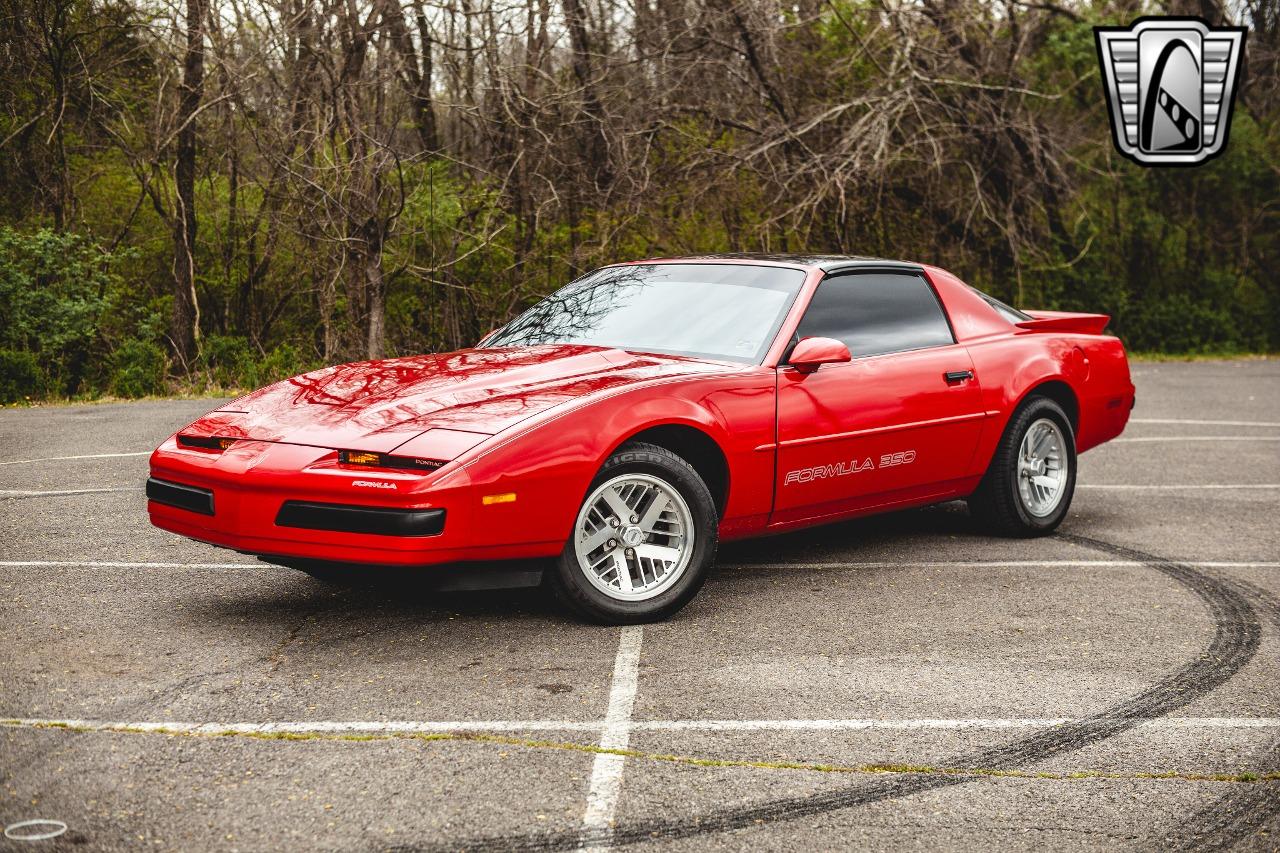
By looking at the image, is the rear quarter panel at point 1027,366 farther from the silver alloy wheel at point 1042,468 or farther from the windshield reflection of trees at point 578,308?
the windshield reflection of trees at point 578,308

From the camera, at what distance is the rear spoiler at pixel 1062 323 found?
290 inches

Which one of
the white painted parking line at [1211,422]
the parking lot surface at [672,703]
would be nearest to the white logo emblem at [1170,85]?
the white painted parking line at [1211,422]

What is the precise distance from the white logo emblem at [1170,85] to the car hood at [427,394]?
603 inches

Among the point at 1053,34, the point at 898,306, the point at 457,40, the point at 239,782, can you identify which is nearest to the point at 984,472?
the point at 898,306

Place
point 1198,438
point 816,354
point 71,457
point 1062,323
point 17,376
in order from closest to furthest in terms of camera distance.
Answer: point 816,354 → point 1062,323 → point 71,457 → point 1198,438 → point 17,376

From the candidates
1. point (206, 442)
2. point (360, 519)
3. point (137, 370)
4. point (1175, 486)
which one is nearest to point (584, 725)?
point (360, 519)

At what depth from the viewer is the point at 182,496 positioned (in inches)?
197

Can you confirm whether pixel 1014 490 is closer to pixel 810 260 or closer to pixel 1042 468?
pixel 1042 468

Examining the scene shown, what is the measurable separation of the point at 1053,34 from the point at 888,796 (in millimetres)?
20002

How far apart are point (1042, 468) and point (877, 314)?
1.46 meters

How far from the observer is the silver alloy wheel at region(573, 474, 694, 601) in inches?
198

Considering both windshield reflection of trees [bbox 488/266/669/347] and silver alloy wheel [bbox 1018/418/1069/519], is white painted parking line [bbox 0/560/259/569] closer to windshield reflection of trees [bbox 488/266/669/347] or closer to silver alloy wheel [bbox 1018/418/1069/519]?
windshield reflection of trees [bbox 488/266/669/347]

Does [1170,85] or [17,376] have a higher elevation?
[1170,85]

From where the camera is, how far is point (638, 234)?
17.0m
